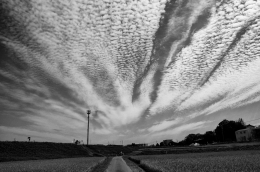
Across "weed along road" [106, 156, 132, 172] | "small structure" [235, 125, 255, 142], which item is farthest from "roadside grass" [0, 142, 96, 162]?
"small structure" [235, 125, 255, 142]

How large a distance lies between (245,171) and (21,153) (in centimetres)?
9027

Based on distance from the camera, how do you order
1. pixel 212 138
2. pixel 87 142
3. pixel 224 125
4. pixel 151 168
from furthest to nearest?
pixel 212 138, pixel 224 125, pixel 87 142, pixel 151 168

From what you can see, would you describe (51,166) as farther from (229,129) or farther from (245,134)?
(229,129)

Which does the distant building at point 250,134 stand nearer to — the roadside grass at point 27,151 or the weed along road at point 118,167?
the roadside grass at point 27,151

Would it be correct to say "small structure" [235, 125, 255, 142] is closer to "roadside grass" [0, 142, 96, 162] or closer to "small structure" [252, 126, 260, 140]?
"small structure" [252, 126, 260, 140]

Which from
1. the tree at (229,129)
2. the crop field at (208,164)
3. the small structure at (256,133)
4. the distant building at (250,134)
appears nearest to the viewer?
the crop field at (208,164)

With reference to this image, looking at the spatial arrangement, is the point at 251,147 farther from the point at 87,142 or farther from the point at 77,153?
the point at 87,142

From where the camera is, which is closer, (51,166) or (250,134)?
(51,166)

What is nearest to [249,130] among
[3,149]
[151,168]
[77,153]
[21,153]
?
[77,153]

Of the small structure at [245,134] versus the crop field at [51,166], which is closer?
the crop field at [51,166]

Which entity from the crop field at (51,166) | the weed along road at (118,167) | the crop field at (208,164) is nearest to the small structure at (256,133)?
the crop field at (208,164)

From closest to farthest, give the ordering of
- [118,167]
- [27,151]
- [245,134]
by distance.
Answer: [118,167]
[27,151]
[245,134]

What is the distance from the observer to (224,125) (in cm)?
16462

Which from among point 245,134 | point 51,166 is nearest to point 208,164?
point 51,166
